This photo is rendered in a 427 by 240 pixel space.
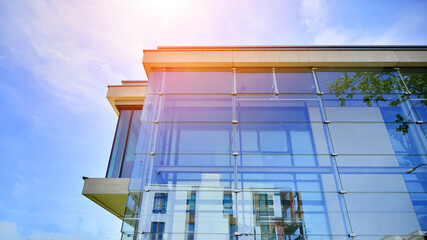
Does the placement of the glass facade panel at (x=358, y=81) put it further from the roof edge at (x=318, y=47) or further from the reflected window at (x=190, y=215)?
the reflected window at (x=190, y=215)

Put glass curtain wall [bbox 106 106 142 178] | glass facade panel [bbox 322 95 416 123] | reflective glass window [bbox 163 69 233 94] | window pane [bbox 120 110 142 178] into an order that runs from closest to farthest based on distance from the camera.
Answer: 1. glass facade panel [bbox 322 95 416 123]
2. reflective glass window [bbox 163 69 233 94]
3. window pane [bbox 120 110 142 178]
4. glass curtain wall [bbox 106 106 142 178]

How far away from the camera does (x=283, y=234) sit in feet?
17.5

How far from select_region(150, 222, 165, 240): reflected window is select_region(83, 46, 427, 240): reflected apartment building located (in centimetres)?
2

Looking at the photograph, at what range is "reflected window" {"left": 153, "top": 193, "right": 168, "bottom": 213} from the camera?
5.67 meters

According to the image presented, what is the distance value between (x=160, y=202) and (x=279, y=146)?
3.20 meters

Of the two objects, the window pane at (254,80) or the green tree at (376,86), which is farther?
the window pane at (254,80)

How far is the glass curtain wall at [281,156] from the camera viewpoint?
217 inches

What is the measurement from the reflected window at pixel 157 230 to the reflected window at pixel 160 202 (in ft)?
0.89

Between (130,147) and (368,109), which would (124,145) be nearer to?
(130,147)

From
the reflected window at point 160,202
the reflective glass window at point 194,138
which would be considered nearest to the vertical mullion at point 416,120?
the reflective glass window at point 194,138

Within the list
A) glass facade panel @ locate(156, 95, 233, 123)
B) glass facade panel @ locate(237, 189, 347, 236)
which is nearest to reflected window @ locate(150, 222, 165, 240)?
glass facade panel @ locate(237, 189, 347, 236)

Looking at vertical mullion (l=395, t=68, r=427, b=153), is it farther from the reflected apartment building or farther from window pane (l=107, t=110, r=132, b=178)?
window pane (l=107, t=110, r=132, b=178)

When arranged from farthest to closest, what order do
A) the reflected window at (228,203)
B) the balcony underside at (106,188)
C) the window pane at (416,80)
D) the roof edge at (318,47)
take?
the balcony underside at (106,188)
the roof edge at (318,47)
the window pane at (416,80)
the reflected window at (228,203)

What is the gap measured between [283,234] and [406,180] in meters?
3.35
